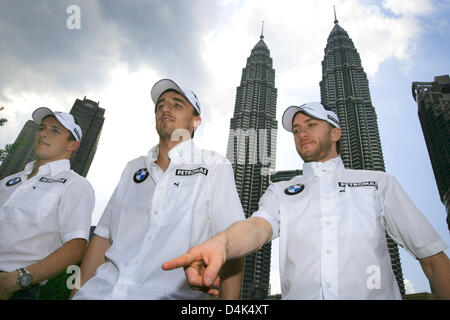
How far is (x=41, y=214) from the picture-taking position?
324 centimetres

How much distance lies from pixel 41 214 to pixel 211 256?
9.63 feet

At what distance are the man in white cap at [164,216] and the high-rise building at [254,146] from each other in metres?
73.2

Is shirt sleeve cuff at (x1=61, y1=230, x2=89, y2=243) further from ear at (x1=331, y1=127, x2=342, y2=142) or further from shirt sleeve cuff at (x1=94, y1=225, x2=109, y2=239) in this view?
ear at (x1=331, y1=127, x2=342, y2=142)

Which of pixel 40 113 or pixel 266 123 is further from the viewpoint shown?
pixel 266 123

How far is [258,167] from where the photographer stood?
80562 millimetres

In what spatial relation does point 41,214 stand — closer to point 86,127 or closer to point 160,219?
point 160,219

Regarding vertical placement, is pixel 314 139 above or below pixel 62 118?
below

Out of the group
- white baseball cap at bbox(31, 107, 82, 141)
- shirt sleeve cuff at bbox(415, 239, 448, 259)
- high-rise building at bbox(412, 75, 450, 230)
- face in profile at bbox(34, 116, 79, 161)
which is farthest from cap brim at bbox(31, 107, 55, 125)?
high-rise building at bbox(412, 75, 450, 230)

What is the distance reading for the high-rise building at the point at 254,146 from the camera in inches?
3076

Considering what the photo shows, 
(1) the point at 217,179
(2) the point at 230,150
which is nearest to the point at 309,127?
(1) the point at 217,179

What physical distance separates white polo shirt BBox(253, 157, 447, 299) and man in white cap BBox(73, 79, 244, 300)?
1.94 feet

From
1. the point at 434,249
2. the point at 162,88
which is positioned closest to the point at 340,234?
the point at 434,249
